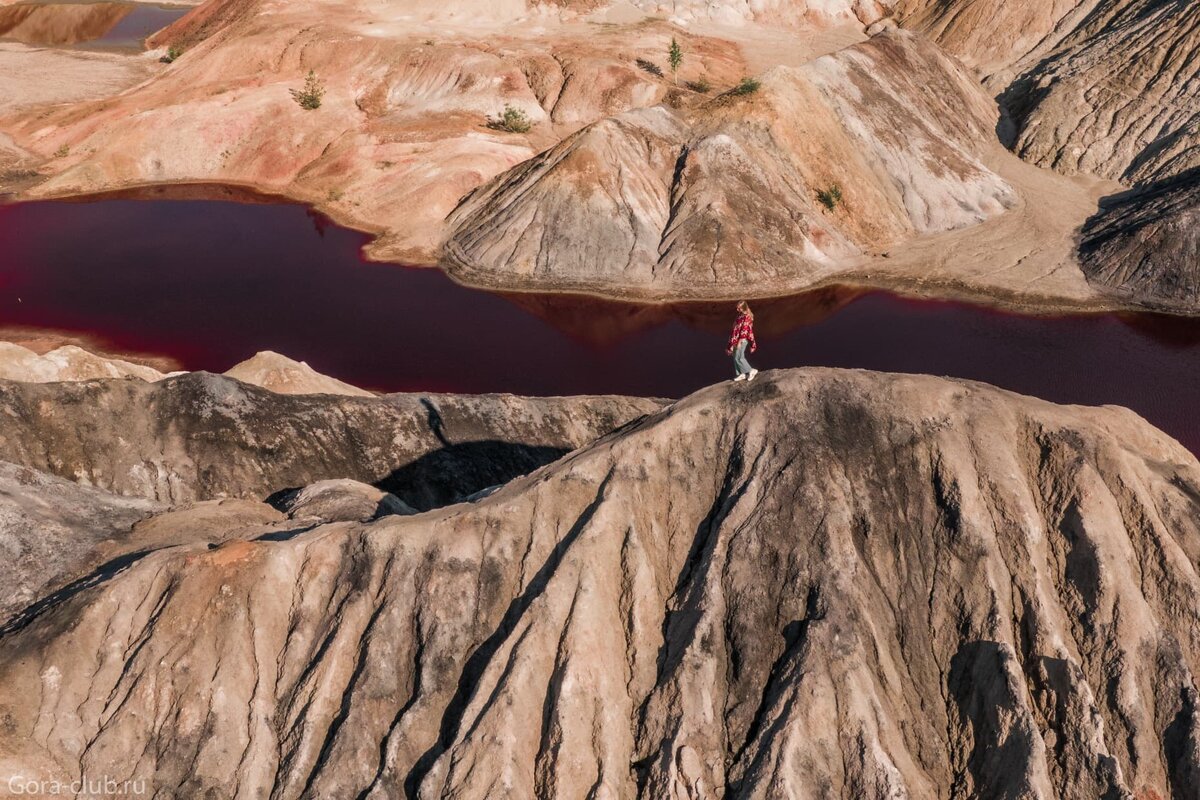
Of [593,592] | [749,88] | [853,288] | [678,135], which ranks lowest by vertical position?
[593,592]

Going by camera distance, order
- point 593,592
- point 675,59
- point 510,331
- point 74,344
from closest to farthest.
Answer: point 593,592, point 74,344, point 510,331, point 675,59

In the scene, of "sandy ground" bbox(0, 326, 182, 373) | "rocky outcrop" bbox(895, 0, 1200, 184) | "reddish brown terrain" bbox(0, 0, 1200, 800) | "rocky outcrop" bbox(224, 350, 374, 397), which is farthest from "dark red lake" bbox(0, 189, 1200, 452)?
"rocky outcrop" bbox(895, 0, 1200, 184)

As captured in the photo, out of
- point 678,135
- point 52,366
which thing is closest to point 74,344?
point 52,366

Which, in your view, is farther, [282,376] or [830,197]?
[830,197]

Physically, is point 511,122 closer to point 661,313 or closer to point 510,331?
point 661,313

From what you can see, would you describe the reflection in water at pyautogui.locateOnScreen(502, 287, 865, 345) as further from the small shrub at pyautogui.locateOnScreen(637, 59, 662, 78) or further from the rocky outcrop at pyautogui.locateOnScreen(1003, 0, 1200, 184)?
the small shrub at pyautogui.locateOnScreen(637, 59, 662, 78)

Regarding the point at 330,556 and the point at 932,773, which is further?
the point at 330,556

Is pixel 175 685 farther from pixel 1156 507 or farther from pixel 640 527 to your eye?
pixel 1156 507

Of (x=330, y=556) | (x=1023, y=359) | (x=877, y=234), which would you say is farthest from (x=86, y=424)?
(x=877, y=234)
